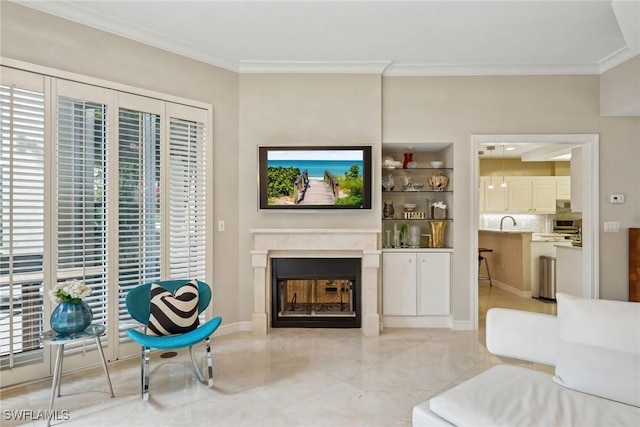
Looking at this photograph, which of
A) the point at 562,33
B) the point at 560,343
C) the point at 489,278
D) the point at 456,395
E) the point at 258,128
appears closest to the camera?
the point at 456,395

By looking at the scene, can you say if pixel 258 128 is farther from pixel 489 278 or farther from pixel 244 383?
pixel 489 278

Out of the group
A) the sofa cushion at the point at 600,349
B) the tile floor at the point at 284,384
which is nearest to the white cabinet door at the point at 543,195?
the tile floor at the point at 284,384

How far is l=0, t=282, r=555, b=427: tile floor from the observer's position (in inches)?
83.0

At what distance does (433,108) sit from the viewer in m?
3.77

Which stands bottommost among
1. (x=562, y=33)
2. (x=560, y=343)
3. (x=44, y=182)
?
(x=560, y=343)

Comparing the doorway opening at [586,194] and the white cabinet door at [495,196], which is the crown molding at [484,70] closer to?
the doorway opening at [586,194]

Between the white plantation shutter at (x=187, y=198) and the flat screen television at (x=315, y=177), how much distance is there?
25.2 inches

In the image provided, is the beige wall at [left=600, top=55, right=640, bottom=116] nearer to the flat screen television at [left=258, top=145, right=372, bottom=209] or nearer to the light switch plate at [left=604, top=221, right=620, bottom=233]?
the light switch plate at [left=604, top=221, right=620, bottom=233]

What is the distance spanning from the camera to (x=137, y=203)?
2992mm

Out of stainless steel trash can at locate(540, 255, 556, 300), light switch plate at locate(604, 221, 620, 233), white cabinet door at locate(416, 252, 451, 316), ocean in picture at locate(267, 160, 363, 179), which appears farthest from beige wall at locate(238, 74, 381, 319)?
stainless steel trash can at locate(540, 255, 556, 300)

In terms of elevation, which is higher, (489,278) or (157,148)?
(157,148)

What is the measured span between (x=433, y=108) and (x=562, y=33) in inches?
50.0

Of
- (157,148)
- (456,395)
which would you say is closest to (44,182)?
(157,148)

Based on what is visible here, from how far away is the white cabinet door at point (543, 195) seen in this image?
6992mm
